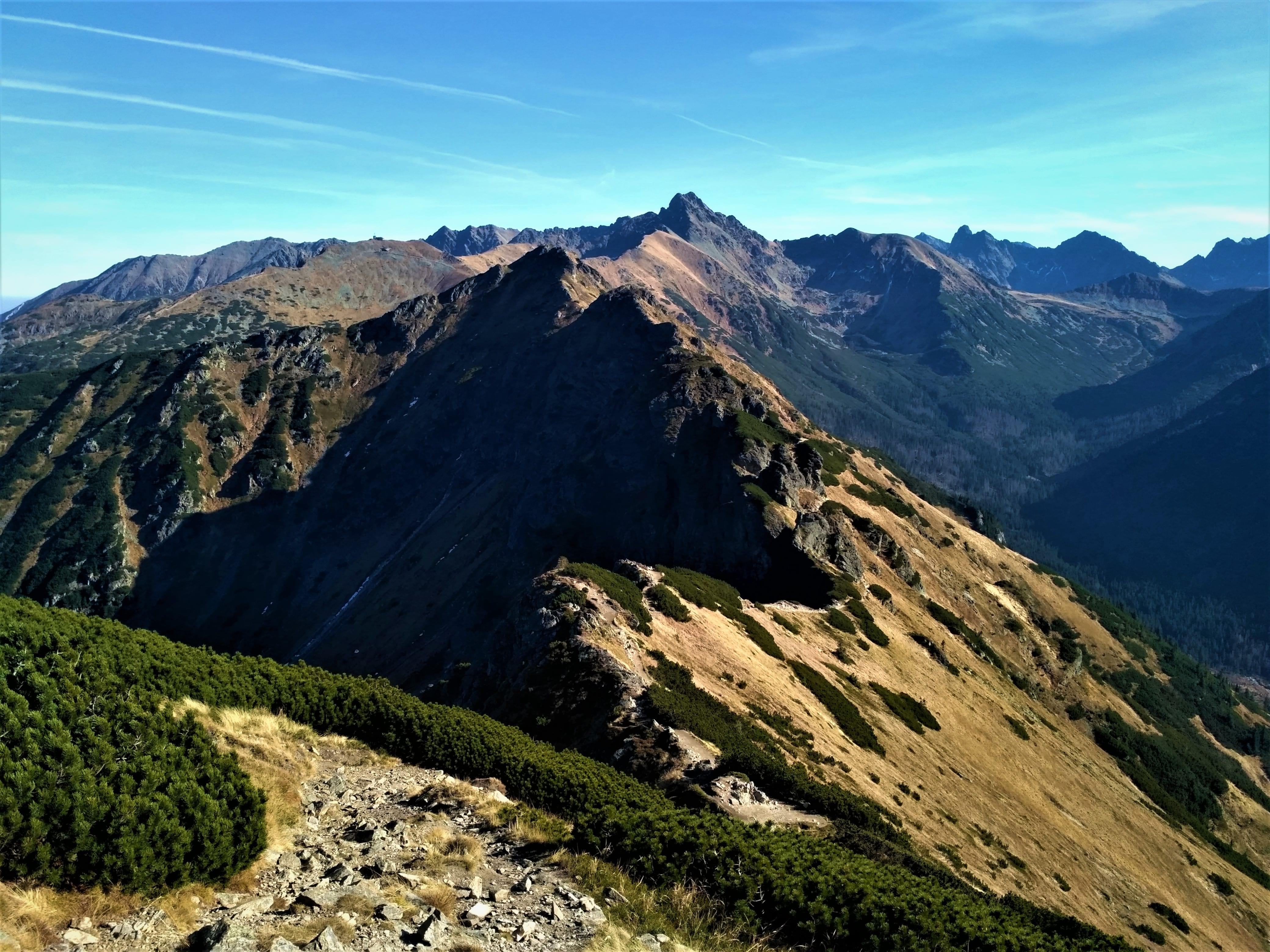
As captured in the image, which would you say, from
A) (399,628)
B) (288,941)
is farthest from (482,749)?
(399,628)

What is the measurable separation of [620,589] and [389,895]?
2075 inches

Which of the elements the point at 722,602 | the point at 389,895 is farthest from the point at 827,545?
the point at 389,895

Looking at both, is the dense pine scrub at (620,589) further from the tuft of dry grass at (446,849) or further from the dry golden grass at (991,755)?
the tuft of dry grass at (446,849)

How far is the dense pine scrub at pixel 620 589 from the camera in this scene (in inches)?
2623

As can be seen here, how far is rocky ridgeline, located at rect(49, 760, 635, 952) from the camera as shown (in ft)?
52.2

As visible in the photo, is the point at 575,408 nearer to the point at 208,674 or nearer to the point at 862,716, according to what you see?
the point at 862,716

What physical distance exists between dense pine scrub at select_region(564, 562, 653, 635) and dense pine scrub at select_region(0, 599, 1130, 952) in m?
30.3

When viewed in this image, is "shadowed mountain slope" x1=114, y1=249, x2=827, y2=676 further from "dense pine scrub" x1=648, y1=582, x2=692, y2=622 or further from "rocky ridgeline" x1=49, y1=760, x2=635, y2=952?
"rocky ridgeline" x1=49, y1=760, x2=635, y2=952

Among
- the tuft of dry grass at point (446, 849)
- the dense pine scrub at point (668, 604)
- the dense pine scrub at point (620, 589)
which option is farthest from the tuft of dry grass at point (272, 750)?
the dense pine scrub at point (668, 604)

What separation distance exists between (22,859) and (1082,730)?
433ft

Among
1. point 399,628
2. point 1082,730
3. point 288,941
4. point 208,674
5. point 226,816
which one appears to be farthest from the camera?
point 399,628

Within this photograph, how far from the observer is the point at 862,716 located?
70.6 meters

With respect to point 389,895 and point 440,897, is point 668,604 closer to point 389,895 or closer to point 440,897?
point 440,897

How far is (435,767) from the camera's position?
99.9ft
